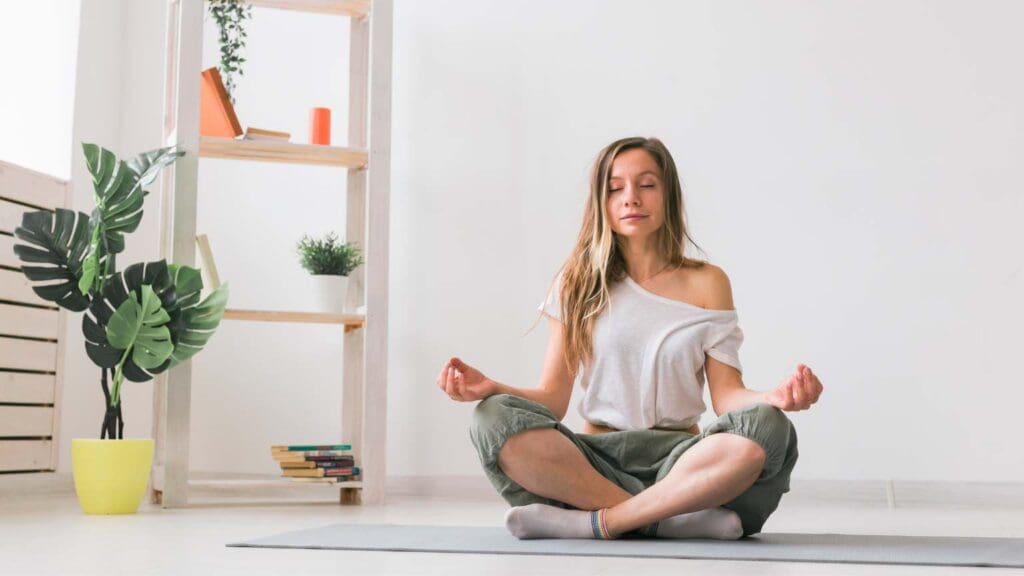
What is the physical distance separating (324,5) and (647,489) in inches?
81.9

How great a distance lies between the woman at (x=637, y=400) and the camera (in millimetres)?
1796

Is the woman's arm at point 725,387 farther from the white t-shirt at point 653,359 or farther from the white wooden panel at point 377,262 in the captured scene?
the white wooden panel at point 377,262

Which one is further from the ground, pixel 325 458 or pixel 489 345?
pixel 489 345

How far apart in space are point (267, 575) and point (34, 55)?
2949mm

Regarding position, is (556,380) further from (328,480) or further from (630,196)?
(328,480)

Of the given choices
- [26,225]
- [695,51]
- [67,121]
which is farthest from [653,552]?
[67,121]

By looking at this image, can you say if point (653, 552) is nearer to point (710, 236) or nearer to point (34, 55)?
point (710, 236)

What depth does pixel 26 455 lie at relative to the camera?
3.44m

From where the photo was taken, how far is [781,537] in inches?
80.0

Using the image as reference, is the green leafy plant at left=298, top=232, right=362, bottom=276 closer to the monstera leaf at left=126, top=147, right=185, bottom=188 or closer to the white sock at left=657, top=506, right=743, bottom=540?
the monstera leaf at left=126, top=147, right=185, bottom=188

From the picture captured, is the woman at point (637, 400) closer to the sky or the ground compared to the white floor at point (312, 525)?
closer to the sky

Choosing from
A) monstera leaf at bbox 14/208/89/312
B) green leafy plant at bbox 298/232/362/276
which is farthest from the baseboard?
monstera leaf at bbox 14/208/89/312

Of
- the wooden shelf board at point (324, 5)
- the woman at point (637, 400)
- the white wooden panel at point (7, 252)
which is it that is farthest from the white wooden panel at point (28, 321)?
the woman at point (637, 400)

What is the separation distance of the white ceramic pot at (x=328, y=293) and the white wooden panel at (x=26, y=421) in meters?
0.95
